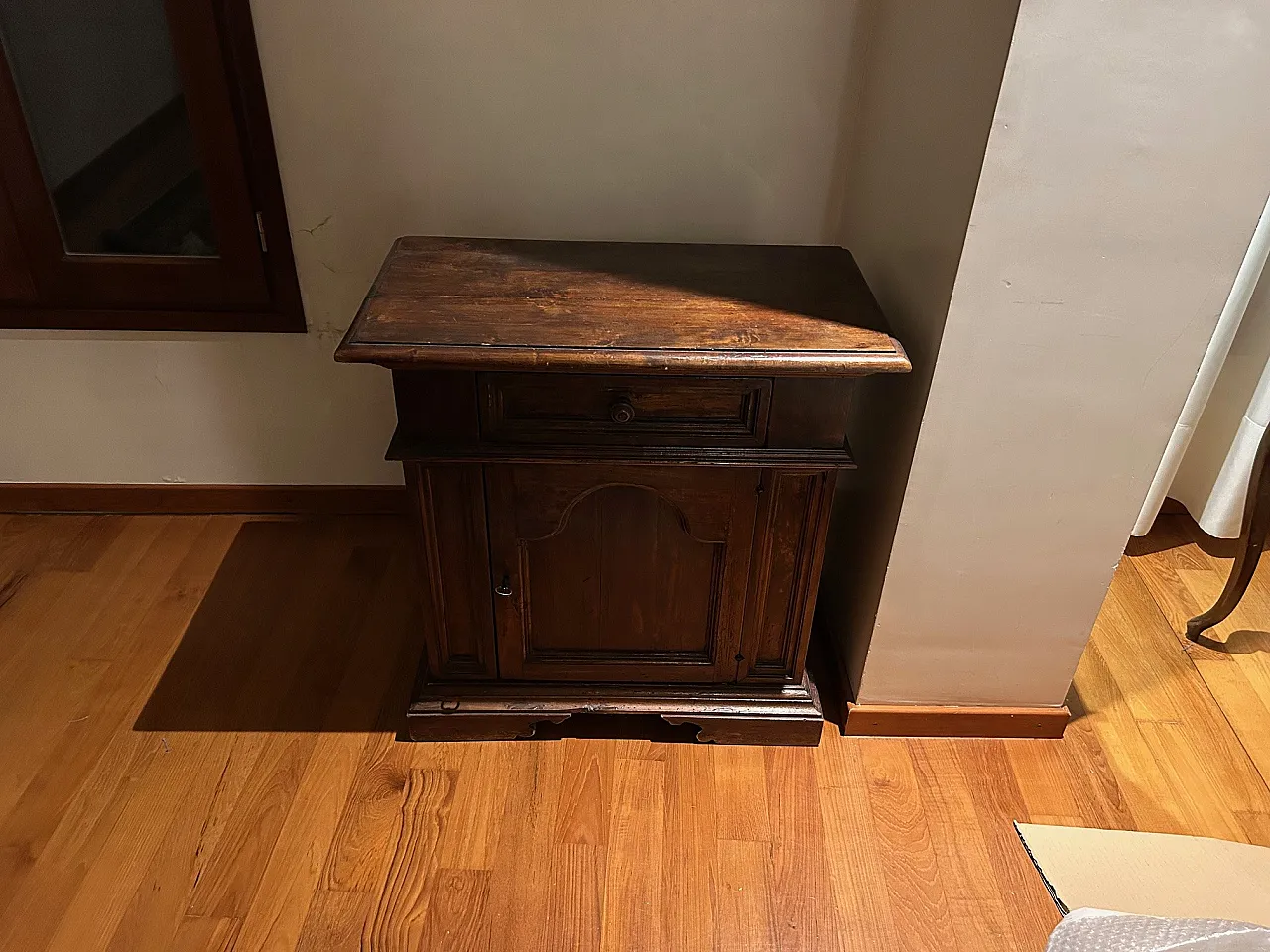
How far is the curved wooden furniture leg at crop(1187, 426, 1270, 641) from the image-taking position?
1640 millimetres

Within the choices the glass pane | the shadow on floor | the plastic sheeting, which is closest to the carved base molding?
the shadow on floor

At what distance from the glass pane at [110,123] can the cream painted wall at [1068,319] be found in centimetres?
136

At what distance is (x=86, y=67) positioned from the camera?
1630 millimetres

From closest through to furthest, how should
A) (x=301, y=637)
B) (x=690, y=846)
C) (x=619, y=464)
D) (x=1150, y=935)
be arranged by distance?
(x=1150, y=935)
(x=619, y=464)
(x=690, y=846)
(x=301, y=637)

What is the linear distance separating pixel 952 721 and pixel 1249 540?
2.11ft

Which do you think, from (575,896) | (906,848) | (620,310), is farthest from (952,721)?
(620,310)

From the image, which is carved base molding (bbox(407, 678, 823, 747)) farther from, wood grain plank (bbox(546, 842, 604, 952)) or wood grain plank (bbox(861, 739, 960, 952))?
wood grain plank (bbox(546, 842, 604, 952))

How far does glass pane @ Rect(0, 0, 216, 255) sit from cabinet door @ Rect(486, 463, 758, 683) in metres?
0.91

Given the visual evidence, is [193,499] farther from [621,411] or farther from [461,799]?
[621,411]

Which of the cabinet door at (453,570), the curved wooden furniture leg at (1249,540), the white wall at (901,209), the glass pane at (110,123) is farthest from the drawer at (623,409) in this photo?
the curved wooden furniture leg at (1249,540)

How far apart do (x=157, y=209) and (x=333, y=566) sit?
2.51 feet

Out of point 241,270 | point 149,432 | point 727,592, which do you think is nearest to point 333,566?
point 149,432

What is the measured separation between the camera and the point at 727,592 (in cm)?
148

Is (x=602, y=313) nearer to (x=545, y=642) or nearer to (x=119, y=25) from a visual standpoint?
(x=545, y=642)
